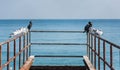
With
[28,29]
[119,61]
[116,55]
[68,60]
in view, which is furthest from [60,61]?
[28,29]

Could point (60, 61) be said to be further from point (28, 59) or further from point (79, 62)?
point (28, 59)

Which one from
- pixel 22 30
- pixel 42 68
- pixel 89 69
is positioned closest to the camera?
pixel 89 69

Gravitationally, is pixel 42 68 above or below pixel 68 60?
above

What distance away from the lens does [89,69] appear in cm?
944

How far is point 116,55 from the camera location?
4769cm

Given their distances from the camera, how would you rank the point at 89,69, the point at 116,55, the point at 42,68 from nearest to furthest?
1. the point at 89,69
2. the point at 42,68
3. the point at 116,55

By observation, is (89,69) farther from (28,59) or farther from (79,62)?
(79,62)

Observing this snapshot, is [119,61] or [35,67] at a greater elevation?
[35,67]

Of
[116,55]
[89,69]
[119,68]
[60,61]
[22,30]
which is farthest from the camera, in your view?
[116,55]

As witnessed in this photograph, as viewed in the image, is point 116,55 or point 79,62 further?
point 116,55

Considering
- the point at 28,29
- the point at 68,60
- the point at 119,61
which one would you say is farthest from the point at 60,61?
the point at 28,29

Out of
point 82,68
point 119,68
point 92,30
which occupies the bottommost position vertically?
point 119,68

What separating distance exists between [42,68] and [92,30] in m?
1.83

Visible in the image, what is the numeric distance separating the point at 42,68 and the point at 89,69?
2.17m
